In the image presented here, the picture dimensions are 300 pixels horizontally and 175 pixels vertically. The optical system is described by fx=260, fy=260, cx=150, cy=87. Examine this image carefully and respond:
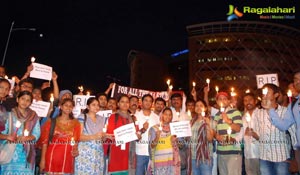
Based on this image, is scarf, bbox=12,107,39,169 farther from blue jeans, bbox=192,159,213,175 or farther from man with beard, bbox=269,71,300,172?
man with beard, bbox=269,71,300,172

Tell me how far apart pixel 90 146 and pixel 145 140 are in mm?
1262

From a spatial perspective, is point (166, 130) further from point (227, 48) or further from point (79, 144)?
point (227, 48)

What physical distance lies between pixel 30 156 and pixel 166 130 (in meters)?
2.38

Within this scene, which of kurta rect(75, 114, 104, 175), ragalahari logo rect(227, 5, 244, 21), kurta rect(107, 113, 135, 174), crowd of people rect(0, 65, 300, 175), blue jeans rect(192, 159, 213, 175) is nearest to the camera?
crowd of people rect(0, 65, 300, 175)

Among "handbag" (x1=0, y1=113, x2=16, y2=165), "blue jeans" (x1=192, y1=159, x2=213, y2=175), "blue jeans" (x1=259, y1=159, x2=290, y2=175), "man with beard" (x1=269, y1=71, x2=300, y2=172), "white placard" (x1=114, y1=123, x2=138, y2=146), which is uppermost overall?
"man with beard" (x1=269, y1=71, x2=300, y2=172)

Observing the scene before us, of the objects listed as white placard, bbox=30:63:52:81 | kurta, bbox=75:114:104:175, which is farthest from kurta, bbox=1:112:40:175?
white placard, bbox=30:63:52:81

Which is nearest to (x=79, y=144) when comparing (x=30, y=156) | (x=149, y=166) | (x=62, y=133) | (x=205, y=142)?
(x=62, y=133)

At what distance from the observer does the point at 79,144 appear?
441cm

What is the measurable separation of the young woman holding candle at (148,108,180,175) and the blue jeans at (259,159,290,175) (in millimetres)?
1496

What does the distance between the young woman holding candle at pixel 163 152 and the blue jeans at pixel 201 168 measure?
0.35m

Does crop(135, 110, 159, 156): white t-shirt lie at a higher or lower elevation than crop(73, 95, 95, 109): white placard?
lower

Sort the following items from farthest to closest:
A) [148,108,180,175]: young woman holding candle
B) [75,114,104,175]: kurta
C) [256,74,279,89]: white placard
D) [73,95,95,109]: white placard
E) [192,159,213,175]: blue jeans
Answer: [73,95,95,109]: white placard, [256,74,279,89]: white placard, [192,159,213,175]: blue jeans, [148,108,180,175]: young woman holding candle, [75,114,104,175]: kurta

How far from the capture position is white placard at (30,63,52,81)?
19.8 feet

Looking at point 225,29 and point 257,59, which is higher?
point 225,29
